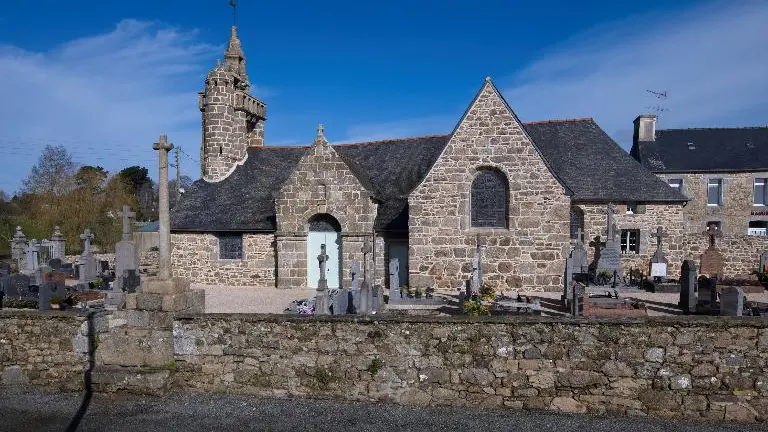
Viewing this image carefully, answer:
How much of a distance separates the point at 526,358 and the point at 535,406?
62 cm

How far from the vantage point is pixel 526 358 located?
633cm

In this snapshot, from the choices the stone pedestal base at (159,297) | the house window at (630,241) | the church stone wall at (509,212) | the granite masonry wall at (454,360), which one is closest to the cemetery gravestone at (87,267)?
the church stone wall at (509,212)

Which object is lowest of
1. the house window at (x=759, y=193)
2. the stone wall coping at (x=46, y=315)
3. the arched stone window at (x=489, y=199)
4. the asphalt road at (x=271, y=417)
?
the asphalt road at (x=271, y=417)

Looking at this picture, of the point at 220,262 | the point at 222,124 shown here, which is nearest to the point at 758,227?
the point at 220,262

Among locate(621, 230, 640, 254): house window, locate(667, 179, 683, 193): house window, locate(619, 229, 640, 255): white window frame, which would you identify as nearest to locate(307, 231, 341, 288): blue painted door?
locate(619, 229, 640, 255): white window frame

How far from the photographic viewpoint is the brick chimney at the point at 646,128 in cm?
3212

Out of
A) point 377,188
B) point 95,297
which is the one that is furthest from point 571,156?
point 95,297

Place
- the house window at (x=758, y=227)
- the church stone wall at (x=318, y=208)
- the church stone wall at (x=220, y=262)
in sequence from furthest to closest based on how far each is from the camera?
the house window at (x=758, y=227) → the church stone wall at (x=220, y=262) → the church stone wall at (x=318, y=208)

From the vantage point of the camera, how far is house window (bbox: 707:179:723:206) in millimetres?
29781

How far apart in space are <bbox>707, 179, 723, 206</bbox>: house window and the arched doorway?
24.1 metres

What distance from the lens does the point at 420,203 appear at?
17078mm

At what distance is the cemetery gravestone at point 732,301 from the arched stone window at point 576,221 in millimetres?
9682

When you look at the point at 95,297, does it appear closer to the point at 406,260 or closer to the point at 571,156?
the point at 406,260

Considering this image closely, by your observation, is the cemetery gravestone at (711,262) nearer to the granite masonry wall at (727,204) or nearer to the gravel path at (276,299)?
the gravel path at (276,299)
